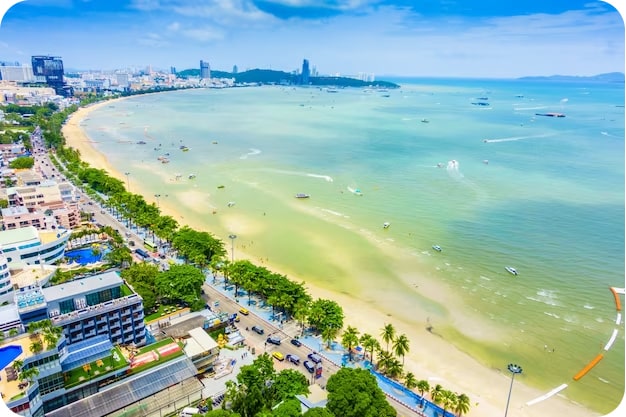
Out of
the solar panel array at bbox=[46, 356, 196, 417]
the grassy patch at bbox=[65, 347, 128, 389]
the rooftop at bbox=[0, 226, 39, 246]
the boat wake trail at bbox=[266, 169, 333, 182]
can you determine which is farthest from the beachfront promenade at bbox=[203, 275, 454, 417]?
the boat wake trail at bbox=[266, 169, 333, 182]

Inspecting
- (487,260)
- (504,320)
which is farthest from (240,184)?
(504,320)

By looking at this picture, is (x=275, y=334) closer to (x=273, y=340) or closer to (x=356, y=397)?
(x=273, y=340)

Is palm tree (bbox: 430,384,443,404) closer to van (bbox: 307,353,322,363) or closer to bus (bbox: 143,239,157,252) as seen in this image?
van (bbox: 307,353,322,363)

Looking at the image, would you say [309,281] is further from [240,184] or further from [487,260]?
[240,184]

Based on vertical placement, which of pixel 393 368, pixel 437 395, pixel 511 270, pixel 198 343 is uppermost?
pixel 198 343

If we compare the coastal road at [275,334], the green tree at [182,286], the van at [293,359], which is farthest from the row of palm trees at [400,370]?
the green tree at [182,286]

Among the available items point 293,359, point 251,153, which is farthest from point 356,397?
point 251,153

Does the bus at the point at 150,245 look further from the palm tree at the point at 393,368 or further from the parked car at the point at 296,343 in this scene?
the palm tree at the point at 393,368
